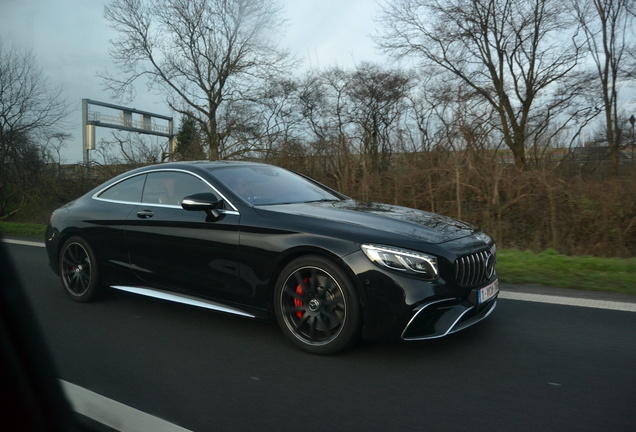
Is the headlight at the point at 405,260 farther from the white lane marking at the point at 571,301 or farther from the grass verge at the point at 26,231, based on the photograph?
the grass verge at the point at 26,231

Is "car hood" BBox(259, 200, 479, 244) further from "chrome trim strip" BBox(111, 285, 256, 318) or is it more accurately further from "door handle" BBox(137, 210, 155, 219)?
"door handle" BBox(137, 210, 155, 219)

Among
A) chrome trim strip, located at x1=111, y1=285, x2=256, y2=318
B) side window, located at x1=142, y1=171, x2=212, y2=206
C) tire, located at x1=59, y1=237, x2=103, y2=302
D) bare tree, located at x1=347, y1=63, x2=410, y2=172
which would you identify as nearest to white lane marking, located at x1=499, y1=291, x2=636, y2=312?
chrome trim strip, located at x1=111, y1=285, x2=256, y2=318

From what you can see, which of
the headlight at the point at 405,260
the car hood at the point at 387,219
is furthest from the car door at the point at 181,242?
the headlight at the point at 405,260

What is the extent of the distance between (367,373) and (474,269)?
1172 millimetres

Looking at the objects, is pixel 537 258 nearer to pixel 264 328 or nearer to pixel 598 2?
pixel 264 328

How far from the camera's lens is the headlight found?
3.97 metres

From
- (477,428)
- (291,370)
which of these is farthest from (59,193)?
(477,428)

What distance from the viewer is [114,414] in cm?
321

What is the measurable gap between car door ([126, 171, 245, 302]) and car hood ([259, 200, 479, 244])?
521 millimetres

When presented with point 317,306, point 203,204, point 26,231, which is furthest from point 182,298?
point 26,231

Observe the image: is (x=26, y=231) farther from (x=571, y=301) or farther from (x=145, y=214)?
(x=571, y=301)

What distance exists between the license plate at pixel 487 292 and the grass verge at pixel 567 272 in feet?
7.45

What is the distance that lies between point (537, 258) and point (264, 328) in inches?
194

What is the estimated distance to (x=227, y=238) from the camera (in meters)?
4.72
